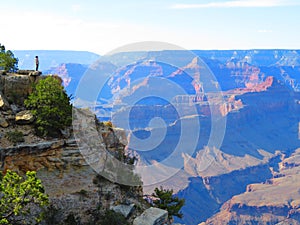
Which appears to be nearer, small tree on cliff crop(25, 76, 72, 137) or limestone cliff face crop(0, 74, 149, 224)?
limestone cliff face crop(0, 74, 149, 224)

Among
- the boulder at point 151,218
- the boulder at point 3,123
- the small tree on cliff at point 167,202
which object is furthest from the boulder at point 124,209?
the boulder at point 3,123

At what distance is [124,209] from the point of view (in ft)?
88.5

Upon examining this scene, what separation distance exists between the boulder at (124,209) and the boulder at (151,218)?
0.74 metres

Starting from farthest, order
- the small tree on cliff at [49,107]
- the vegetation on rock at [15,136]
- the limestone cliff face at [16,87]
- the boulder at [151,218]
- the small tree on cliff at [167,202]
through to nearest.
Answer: the small tree on cliff at [167,202], the limestone cliff face at [16,87], the small tree on cliff at [49,107], the boulder at [151,218], the vegetation on rock at [15,136]

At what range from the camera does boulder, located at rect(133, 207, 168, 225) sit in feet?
85.9

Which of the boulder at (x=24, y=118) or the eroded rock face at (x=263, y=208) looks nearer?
the boulder at (x=24, y=118)

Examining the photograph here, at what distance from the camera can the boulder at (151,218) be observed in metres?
26.2

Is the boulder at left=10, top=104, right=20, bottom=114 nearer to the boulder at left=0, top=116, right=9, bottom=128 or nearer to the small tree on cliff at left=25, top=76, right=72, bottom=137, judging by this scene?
the small tree on cliff at left=25, top=76, right=72, bottom=137

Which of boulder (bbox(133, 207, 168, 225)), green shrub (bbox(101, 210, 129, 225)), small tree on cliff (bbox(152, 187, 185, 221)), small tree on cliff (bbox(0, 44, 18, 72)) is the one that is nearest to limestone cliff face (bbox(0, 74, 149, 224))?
boulder (bbox(133, 207, 168, 225))

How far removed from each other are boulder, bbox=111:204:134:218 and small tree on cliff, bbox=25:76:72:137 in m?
6.52

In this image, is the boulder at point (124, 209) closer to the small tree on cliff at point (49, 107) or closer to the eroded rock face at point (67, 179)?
the eroded rock face at point (67, 179)

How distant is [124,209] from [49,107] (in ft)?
28.4

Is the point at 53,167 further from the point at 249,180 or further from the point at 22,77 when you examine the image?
the point at 249,180

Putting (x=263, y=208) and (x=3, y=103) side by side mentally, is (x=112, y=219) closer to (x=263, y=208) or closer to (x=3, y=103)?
(x=3, y=103)
